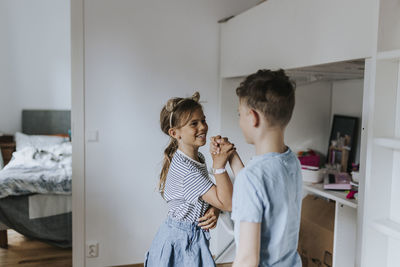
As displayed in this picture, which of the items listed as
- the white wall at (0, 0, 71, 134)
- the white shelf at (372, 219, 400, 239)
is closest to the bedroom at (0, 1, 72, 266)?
the white wall at (0, 0, 71, 134)

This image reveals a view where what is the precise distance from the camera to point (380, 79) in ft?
4.34

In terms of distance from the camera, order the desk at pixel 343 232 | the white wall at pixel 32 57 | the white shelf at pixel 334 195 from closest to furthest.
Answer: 1. the white shelf at pixel 334 195
2. the desk at pixel 343 232
3. the white wall at pixel 32 57

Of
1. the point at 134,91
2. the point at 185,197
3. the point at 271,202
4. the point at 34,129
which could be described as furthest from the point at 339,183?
the point at 34,129

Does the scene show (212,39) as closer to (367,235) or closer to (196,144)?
(196,144)

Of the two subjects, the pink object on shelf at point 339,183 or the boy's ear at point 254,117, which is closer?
the boy's ear at point 254,117

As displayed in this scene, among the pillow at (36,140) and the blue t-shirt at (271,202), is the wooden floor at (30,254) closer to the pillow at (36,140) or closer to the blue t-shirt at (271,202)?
the pillow at (36,140)

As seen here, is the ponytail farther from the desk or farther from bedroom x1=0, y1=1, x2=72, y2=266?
bedroom x1=0, y1=1, x2=72, y2=266

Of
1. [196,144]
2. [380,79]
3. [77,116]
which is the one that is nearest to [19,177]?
[77,116]

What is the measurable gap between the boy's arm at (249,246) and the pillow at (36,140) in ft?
7.10

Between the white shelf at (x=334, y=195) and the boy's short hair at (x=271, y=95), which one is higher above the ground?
the boy's short hair at (x=271, y=95)

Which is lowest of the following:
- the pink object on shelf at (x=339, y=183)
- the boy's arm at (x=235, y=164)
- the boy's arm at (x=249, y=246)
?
the pink object on shelf at (x=339, y=183)

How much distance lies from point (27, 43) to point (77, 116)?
104 centimetres

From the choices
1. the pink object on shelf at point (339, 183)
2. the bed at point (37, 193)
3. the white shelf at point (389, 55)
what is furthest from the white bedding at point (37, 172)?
the white shelf at point (389, 55)

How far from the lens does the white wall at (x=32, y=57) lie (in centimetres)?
278
